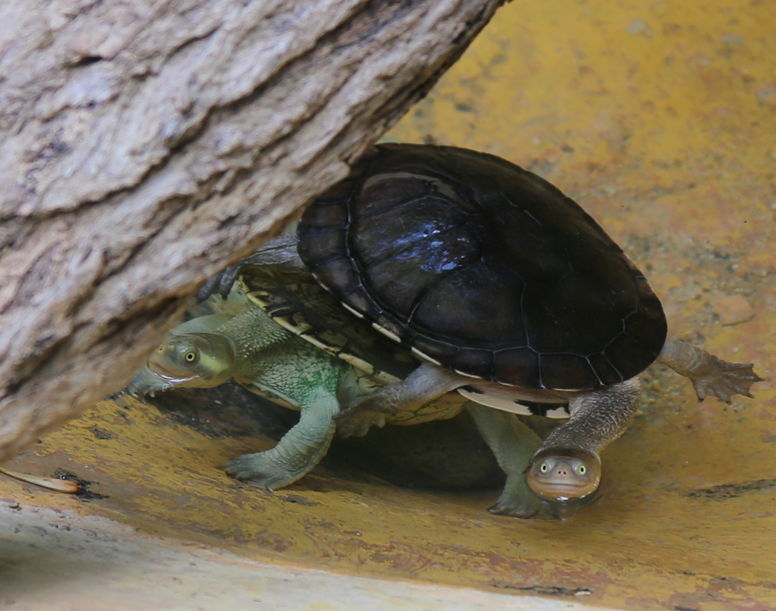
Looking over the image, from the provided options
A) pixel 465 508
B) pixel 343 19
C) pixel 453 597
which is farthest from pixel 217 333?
pixel 343 19

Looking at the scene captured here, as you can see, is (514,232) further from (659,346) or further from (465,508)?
(465,508)

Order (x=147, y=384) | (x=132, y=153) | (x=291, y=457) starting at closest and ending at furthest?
(x=132, y=153)
(x=291, y=457)
(x=147, y=384)

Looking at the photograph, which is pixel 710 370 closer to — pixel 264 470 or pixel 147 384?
pixel 264 470

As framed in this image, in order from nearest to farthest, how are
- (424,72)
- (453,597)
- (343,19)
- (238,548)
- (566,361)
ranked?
1. (343,19)
2. (424,72)
3. (453,597)
4. (238,548)
5. (566,361)

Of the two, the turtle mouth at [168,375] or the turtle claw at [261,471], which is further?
the turtle mouth at [168,375]

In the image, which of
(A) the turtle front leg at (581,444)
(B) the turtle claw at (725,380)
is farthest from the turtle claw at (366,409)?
(B) the turtle claw at (725,380)

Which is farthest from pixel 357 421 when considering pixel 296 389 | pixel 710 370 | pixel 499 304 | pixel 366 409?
pixel 710 370

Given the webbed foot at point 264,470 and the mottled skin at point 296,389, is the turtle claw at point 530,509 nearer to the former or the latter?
the mottled skin at point 296,389
